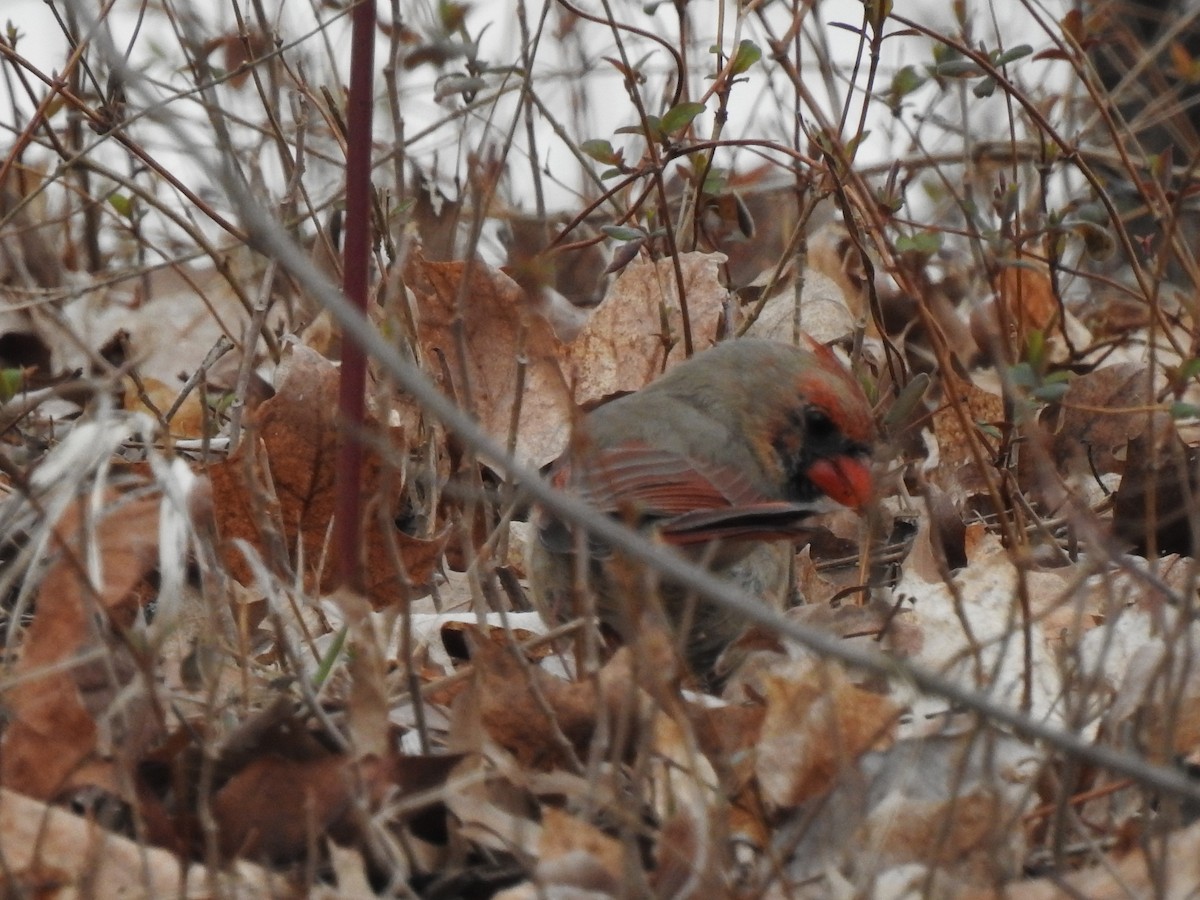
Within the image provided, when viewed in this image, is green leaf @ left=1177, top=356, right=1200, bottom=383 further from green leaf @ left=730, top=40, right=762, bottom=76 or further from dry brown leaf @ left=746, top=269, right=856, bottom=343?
dry brown leaf @ left=746, top=269, right=856, bottom=343

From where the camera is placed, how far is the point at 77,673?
2.27 meters

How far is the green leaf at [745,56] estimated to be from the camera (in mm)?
3328

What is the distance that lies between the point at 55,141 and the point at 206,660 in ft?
6.28

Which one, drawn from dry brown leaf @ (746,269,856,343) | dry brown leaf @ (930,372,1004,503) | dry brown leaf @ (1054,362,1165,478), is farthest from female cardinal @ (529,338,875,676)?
dry brown leaf @ (1054,362,1165,478)

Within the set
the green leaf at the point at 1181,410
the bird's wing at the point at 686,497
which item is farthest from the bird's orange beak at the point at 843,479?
the green leaf at the point at 1181,410

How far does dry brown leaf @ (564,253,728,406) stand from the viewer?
12.8ft

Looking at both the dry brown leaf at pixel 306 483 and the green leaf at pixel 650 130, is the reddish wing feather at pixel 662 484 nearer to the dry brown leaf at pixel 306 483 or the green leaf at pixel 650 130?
the dry brown leaf at pixel 306 483

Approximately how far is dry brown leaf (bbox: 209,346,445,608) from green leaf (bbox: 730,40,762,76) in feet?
3.15

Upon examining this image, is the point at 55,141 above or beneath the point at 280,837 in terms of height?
above

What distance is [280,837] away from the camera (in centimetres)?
202

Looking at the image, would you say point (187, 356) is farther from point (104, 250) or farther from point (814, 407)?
point (814, 407)

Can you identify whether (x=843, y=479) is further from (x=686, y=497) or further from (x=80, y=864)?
(x=80, y=864)

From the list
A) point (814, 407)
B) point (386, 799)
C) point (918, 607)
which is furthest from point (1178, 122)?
point (386, 799)

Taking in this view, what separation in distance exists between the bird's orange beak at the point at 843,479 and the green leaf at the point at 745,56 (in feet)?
2.52
